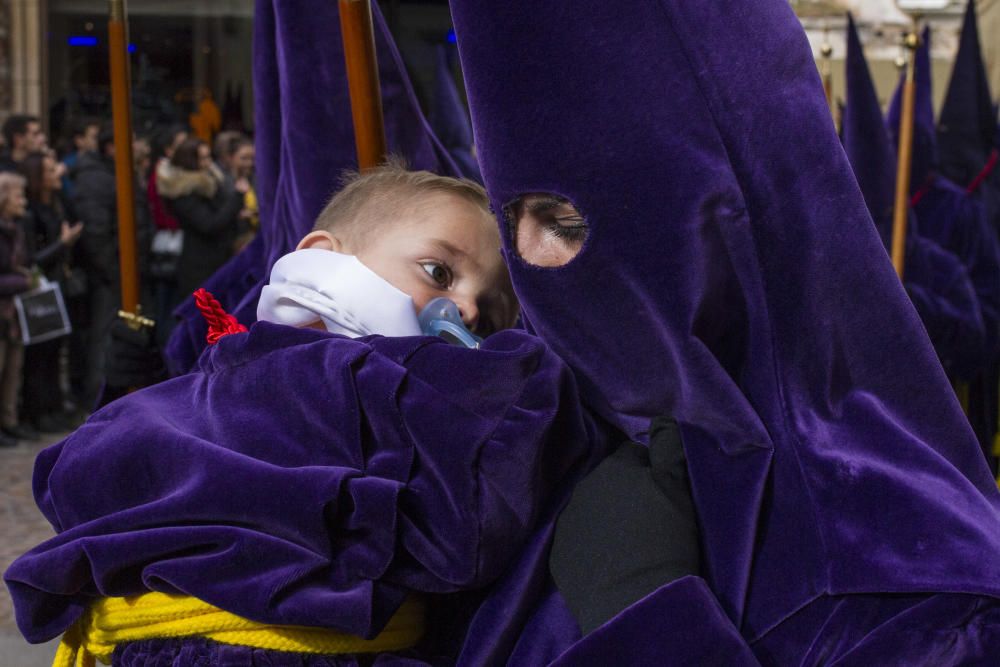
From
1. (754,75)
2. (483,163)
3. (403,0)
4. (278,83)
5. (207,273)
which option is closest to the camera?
(754,75)

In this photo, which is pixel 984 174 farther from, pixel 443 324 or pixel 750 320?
pixel 750 320

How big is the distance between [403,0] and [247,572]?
11.6 m

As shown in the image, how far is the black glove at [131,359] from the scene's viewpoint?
2.67 meters

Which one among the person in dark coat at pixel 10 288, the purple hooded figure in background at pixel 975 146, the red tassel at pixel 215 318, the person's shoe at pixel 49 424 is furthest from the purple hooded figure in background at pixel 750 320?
the person's shoe at pixel 49 424

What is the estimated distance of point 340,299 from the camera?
56.2 inches

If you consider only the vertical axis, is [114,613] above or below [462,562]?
below

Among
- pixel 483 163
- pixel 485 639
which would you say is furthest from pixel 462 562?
pixel 483 163

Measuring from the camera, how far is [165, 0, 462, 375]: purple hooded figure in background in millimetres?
2236

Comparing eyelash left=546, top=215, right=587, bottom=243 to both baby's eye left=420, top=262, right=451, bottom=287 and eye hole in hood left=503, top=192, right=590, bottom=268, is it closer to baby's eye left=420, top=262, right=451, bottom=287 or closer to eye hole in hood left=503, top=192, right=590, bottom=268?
eye hole in hood left=503, top=192, right=590, bottom=268

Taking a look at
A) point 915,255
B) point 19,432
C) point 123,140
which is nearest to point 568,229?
point 123,140

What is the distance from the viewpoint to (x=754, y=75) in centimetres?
112

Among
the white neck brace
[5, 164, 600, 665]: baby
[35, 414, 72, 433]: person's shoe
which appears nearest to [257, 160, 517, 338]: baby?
the white neck brace

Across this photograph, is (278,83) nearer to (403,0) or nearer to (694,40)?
(694,40)

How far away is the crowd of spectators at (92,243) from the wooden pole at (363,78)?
4.82m
